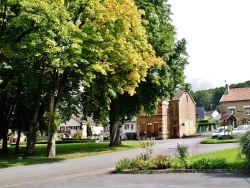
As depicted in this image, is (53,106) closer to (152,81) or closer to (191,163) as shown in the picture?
(152,81)

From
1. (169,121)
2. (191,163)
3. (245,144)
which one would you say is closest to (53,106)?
(191,163)

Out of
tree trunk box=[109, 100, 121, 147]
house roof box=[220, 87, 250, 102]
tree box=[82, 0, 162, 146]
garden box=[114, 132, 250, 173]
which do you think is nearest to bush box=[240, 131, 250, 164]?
garden box=[114, 132, 250, 173]

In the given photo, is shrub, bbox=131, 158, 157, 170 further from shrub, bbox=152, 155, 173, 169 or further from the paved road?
the paved road

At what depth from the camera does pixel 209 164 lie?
55.8 feet

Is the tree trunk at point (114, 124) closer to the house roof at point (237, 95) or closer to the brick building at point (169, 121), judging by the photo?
the brick building at point (169, 121)

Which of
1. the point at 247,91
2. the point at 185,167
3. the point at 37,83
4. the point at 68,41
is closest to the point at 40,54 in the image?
the point at 68,41

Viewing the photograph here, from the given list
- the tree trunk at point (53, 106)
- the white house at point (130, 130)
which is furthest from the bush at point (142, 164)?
the white house at point (130, 130)

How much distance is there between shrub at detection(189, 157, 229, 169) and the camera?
17.0m

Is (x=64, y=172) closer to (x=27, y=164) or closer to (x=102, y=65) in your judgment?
(x=27, y=164)

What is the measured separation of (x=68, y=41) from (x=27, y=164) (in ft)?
29.3

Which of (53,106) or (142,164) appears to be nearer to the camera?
(142,164)

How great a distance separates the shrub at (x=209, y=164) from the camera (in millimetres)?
16969

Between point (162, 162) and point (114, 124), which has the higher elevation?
point (114, 124)

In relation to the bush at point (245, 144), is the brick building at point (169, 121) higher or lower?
higher
